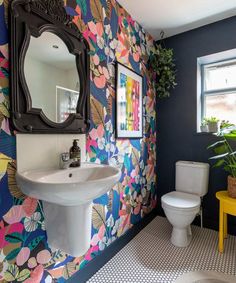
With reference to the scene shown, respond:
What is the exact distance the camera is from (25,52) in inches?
40.8

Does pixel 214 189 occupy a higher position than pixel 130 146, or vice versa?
pixel 130 146

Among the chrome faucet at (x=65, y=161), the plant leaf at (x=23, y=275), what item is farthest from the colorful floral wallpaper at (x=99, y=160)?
the chrome faucet at (x=65, y=161)

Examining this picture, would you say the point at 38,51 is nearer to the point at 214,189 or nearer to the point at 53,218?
the point at 53,218

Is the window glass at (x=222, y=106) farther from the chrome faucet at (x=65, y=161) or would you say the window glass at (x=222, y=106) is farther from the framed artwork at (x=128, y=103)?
→ the chrome faucet at (x=65, y=161)

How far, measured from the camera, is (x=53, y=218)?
43.6 inches

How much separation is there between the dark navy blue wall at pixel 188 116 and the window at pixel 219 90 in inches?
9.8

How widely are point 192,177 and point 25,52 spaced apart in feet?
6.37

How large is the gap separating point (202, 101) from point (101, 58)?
1515mm

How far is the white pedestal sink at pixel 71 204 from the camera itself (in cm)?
91

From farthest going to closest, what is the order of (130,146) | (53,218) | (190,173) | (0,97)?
(190,173)
(130,146)
(53,218)
(0,97)

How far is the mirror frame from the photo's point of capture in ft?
3.22

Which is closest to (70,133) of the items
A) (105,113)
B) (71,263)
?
(105,113)

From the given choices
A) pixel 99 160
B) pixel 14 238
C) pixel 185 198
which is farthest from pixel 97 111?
pixel 185 198

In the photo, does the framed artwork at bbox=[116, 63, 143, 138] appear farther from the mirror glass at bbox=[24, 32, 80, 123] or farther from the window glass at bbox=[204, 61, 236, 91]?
the window glass at bbox=[204, 61, 236, 91]
